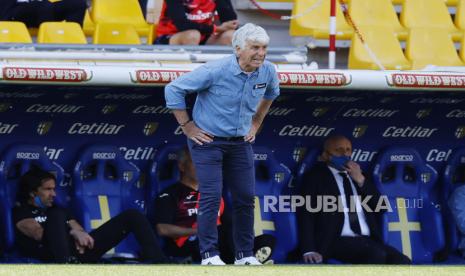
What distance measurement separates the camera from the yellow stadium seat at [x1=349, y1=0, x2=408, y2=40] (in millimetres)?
12789

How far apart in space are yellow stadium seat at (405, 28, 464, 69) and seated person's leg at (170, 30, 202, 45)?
194cm

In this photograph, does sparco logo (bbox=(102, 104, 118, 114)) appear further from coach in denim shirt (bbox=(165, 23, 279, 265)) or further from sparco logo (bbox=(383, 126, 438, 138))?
sparco logo (bbox=(383, 126, 438, 138))

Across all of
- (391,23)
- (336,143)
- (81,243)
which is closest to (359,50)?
(391,23)

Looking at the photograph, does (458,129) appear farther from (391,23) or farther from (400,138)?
(391,23)

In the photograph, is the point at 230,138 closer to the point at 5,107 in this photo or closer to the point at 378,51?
the point at 5,107

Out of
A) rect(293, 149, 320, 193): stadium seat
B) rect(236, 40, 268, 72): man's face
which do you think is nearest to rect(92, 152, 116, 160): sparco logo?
rect(293, 149, 320, 193): stadium seat

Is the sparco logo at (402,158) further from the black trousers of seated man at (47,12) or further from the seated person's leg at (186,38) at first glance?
the black trousers of seated man at (47,12)

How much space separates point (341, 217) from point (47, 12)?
3114 millimetres

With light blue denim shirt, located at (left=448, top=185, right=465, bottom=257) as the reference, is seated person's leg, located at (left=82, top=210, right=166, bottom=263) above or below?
above

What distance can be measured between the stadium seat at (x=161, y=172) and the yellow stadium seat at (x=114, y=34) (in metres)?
1.81

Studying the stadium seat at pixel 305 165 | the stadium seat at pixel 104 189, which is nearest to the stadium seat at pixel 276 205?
the stadium seat at pixel 305 165

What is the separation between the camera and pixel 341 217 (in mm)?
10141

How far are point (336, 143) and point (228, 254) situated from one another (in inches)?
47.5

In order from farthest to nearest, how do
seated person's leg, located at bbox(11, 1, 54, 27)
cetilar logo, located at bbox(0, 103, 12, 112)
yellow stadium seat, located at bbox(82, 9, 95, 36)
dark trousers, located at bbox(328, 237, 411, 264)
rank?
yellow stadium seat, located at bbox(82, 9, 95, 36), seated person's leg, located at bbox(11, 1, 54, 27), dark trousers, located at bbox(328, 237, 411, 264), cetilar logo, located at bbox(0, 103, 12, 112)
